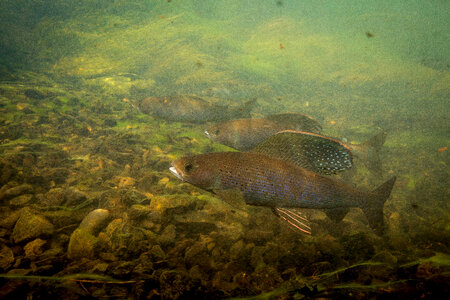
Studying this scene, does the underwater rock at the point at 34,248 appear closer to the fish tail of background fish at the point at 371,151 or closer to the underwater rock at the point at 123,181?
the underwater rock at the point at 123,181

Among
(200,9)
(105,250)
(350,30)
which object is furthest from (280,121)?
(350,30)

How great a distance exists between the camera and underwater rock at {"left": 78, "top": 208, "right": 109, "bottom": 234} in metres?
1.73

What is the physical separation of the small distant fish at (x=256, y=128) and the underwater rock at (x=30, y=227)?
2912mm

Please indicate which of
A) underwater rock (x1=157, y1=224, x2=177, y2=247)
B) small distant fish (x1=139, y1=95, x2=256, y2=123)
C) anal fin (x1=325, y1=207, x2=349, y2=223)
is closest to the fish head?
underwater rock (x1=157, y1=224, x2=177, y2=247)

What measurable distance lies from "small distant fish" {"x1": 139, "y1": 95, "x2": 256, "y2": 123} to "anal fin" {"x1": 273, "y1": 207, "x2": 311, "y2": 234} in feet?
10.8

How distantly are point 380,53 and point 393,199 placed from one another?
29196 millimetres

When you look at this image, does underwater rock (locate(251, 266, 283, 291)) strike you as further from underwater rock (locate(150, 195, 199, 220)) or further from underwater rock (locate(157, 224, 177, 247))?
underwater rock (locate(150, 195, 199, 220))

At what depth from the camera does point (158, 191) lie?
284cm

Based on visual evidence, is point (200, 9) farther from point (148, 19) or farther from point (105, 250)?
point (105, 250)

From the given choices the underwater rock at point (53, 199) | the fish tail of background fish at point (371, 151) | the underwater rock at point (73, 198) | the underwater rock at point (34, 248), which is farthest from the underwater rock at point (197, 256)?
the fish tail of background fish at point (371, 151)

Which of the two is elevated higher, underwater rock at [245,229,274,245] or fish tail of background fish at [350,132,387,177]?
underwater rock at [245,229,274,245]

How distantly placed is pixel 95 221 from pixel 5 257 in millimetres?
575

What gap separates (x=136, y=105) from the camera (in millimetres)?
5328

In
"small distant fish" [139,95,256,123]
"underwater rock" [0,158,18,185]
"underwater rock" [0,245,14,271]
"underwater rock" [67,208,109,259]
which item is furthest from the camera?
"small distant fish" [139,95,256,123]
